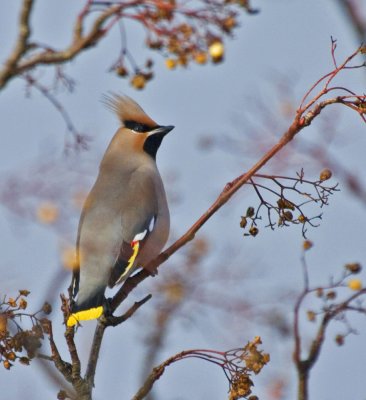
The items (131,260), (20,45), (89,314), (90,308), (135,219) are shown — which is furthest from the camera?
(135,219)

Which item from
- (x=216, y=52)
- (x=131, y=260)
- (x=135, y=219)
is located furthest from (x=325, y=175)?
(x=135, y=219)

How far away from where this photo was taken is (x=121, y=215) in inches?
186

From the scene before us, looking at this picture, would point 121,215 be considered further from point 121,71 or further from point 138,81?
point 138,81

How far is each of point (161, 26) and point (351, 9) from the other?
42.6 inches

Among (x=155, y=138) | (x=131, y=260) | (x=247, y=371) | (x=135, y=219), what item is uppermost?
(x=155, y=138)

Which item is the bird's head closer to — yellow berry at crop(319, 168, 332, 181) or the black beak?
the black beak

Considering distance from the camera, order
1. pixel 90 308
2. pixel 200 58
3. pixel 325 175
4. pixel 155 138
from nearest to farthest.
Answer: pixel 200 58, pixel 325 175, pixel 90 308, pixel 155 138

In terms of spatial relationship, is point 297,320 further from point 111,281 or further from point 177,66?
point 111,281

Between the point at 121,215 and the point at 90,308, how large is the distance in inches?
35.5

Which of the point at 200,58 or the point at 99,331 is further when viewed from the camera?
the point at 99,331

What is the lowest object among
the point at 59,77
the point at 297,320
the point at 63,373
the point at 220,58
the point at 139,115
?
the point at 63,373

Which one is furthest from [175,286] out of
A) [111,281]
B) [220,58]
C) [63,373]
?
[220,58]

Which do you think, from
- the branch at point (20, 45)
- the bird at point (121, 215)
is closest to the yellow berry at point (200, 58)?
the branch at point (20, 45)

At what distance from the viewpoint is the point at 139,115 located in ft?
18.1
